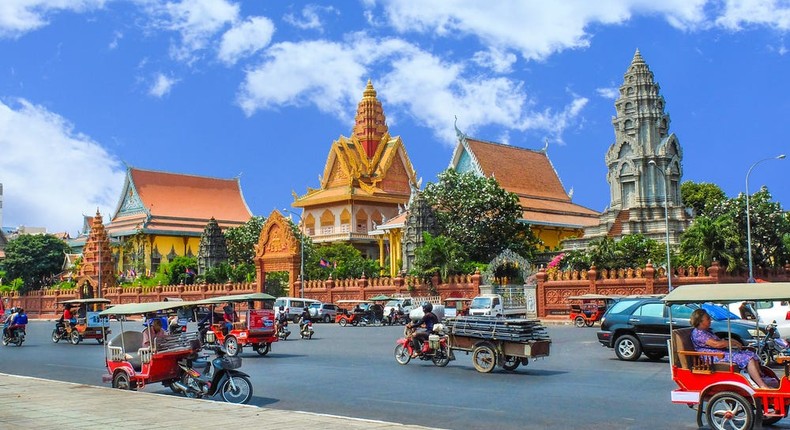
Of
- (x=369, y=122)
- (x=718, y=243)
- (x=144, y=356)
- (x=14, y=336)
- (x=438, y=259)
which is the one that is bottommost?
(x=14, y=336)

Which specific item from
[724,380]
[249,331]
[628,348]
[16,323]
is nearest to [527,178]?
[16,323]

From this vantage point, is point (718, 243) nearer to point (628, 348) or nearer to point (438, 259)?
point (438, 259)

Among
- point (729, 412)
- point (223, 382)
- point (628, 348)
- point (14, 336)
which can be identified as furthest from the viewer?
point (14, 336)

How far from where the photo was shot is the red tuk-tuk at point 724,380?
349 inches

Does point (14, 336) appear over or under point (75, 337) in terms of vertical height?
over

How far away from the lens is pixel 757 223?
3662 cm

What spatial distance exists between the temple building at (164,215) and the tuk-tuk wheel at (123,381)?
202 ft

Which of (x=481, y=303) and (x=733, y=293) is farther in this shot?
(x=481, y=303)

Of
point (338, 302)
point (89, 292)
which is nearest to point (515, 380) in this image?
point (338, 302)

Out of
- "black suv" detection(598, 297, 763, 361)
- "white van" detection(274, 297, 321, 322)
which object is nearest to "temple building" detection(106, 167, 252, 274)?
"white van" detection(274, 297, 321, 322)

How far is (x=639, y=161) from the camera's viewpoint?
49594 millimetres

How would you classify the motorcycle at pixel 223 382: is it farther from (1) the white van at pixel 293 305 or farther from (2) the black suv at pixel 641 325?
(1) the white van at pixel 293 305

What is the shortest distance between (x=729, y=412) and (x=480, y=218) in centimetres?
3867

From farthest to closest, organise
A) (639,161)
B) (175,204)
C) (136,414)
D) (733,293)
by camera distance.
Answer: (175,204), (639,161), (136,414), (733,293)
